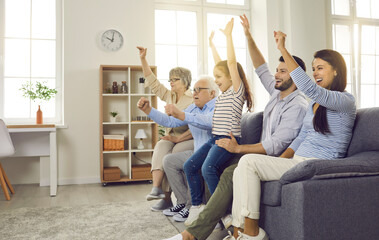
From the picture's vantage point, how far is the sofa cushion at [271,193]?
1858 millimetres

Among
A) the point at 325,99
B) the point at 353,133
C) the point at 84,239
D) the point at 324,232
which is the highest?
the point at 325,99

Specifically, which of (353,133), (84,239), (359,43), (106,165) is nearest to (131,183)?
(106,165)

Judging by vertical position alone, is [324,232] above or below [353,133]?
below

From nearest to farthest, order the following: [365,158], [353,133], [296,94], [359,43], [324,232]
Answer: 1. [324,232]
2. [365,158]
3. [353,133]
4. [296,94]
5. [359,43]

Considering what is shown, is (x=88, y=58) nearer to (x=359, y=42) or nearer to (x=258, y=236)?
(x=258, y=236)

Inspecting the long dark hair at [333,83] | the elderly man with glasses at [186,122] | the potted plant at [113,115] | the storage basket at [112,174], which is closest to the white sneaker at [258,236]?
the long dark hair at [333,83]

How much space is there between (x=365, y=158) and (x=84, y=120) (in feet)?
12.3

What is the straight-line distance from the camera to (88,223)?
2729mm

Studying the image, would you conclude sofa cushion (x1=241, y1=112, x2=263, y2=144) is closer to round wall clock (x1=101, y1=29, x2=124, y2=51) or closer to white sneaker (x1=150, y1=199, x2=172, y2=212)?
white sneaker (x1=150, y1=199, x2=172, y2=212)

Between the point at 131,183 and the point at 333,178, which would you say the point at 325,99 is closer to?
the point at 333,178

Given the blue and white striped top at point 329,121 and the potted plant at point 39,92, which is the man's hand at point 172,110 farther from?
the potted plant at point 39,92

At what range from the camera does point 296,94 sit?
2.30m

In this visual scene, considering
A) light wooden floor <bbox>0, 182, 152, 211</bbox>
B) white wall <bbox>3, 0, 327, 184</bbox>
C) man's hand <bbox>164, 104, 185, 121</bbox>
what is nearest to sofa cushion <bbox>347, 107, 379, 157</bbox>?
man's hand <bbox>164, 104, 185, 121</bbox>

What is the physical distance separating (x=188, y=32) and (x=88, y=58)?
5.01ft
